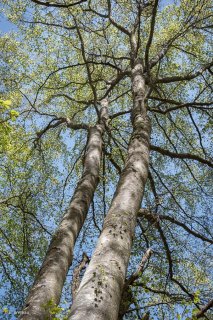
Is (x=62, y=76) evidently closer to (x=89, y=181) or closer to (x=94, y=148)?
(x=94, y=148)

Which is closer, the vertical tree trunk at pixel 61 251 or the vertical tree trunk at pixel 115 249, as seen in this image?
the vertical tree trunk at pixel 115 249

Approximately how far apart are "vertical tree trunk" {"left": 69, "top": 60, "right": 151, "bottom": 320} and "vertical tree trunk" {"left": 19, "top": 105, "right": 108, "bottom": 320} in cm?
43

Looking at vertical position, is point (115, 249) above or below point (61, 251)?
below

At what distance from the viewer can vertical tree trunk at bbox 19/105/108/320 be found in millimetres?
4120

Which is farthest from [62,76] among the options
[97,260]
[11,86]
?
[97,260]

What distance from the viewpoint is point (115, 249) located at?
348 centimetres

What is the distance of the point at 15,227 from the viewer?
1133 cm

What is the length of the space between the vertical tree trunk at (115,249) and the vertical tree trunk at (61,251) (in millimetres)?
425

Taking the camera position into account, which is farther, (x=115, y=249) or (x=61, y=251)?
(x=61, y=251)

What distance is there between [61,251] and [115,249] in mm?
1859

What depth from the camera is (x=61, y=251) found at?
5.14 metres

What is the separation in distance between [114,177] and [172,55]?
5.24m

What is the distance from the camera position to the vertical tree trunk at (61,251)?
13.5ft

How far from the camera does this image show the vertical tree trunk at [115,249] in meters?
2.77
